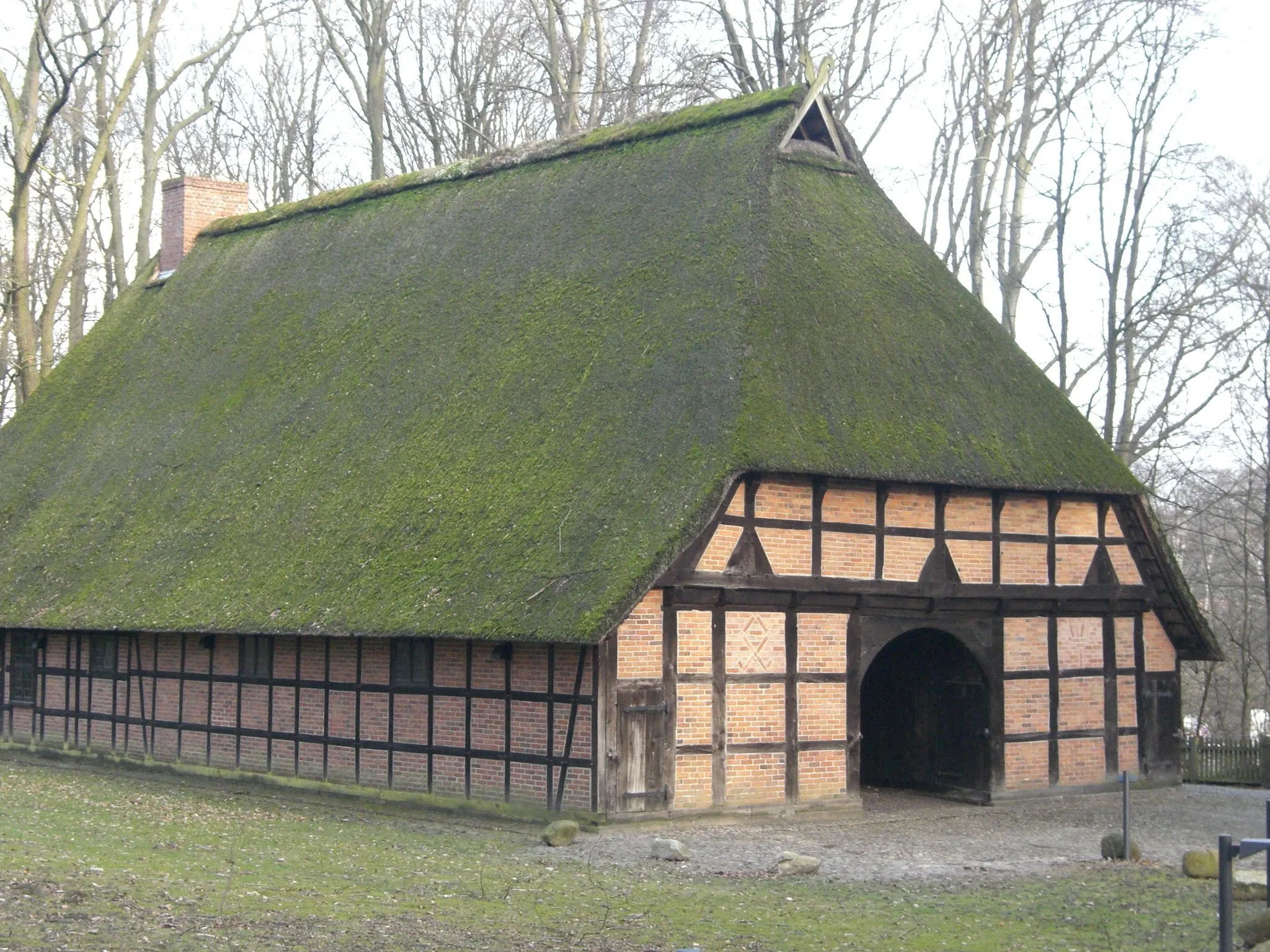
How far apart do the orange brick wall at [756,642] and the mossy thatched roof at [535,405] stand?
1.68 m

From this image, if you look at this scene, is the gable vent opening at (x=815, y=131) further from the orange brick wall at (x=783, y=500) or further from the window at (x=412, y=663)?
the window at (x=412, y=663)

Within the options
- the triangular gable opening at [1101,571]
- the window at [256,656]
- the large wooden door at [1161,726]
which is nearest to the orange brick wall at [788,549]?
the triangular gable opening at [1101,571]

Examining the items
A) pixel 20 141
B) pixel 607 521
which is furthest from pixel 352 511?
pixel 20 141

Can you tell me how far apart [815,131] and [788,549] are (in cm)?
605

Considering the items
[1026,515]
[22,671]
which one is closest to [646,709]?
[1026,515]

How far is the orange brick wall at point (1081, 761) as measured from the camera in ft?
63.3

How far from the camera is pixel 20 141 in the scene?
1128 inches

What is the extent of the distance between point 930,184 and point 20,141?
1724cm

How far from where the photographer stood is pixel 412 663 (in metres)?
17.8

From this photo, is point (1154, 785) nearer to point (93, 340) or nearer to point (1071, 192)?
point (1071, 192)

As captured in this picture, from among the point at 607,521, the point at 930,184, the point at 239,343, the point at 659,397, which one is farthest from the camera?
the point at 930,184

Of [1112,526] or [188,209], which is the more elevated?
[188,209]

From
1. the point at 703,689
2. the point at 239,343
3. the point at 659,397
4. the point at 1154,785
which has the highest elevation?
the point at 239,343

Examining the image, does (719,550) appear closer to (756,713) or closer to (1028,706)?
(756,713)
